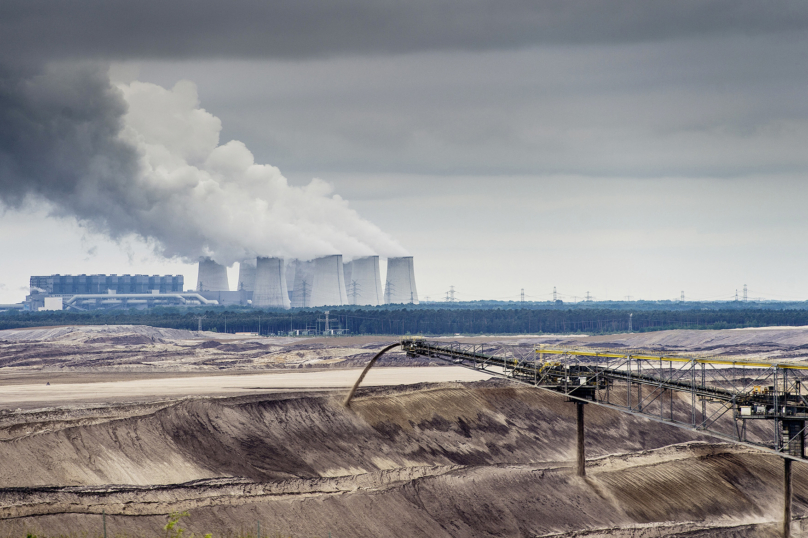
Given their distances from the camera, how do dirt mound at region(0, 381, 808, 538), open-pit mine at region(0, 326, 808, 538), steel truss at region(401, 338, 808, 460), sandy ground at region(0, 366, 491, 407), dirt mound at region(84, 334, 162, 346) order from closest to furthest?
open-pit mine at region(0, 326, 808, 538) → dirt mound at region(0, 381, 808, 538) → steel truss at region(401, 338, 808, 460) → sandy ground at region(0, 366, 491, 407) → dirt mound at region(84, 334, 162, 346)

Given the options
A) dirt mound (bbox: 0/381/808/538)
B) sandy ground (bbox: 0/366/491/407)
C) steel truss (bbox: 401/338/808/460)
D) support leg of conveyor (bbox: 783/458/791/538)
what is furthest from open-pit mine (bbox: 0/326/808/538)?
steel truss (bbox: 401/338/808/460)

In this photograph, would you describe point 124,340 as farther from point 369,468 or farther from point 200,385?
point 369,468

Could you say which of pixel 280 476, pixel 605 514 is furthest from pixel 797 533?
pixel 280 476

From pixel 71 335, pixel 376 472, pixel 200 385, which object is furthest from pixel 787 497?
pixel 71 335

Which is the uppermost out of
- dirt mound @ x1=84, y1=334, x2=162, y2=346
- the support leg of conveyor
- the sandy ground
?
dirt mound @ x1=84, y1=334, x2=162, y2=346

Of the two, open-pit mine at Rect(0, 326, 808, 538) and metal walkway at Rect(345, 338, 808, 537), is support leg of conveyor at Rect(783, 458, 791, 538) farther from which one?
open-pit mine at Rect(0, 326, 808, 538)

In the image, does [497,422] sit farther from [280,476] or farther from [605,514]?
[280,476]

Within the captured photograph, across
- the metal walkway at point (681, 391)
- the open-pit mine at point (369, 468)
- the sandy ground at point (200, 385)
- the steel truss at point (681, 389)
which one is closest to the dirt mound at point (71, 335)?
the sandy ground at point (200, 385)
